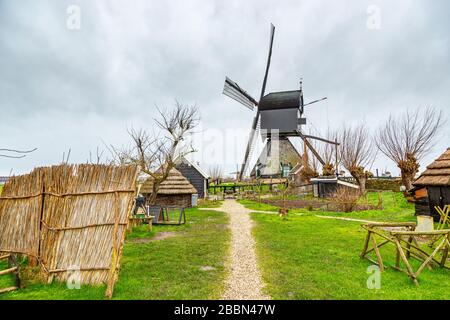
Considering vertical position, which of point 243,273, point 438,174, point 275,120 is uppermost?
point 275,120

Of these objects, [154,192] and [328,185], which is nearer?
[154,192]

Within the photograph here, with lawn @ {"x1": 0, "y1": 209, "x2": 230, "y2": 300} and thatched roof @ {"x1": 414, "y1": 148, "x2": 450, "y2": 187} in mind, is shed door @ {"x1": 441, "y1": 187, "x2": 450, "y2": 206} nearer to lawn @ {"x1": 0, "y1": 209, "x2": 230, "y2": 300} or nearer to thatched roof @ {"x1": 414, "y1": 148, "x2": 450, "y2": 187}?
thatched roof @ {"x1": 414, "y1": 148, "x2": 450, "y2": 187}

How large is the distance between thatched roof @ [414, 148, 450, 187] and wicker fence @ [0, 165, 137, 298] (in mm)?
13544

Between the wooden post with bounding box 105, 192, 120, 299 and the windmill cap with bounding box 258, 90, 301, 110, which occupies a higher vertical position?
the windmill cap with bounding box 258, 90, 301, 110

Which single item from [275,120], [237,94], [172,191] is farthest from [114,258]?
[237,94]

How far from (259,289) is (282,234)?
205 inches

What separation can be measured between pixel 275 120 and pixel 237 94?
20.5 feet

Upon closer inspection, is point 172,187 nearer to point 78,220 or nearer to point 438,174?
point 78,220

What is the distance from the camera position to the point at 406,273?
16.3 ft

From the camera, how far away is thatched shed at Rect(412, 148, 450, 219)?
11219 millimetres

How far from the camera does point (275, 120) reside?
28.8 m

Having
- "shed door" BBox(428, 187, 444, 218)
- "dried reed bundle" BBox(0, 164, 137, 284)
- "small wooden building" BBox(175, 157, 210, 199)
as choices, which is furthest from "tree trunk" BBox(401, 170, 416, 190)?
"dried reed bundle" BBox(0, 164, 137, 284)

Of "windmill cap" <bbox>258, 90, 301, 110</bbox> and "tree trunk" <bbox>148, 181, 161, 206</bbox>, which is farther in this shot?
"windmill cap" <bbox>258, 90, 301, 110</bbox>

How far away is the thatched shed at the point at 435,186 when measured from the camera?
1122cm
